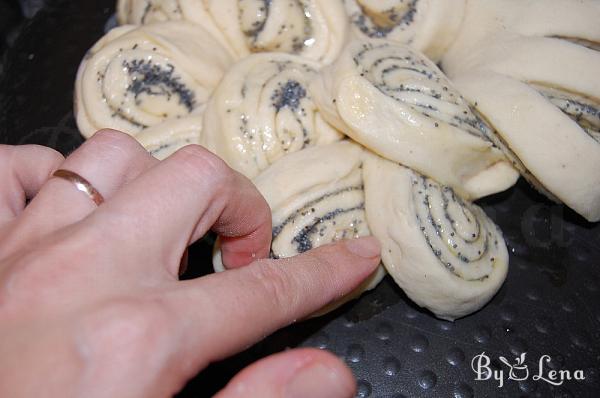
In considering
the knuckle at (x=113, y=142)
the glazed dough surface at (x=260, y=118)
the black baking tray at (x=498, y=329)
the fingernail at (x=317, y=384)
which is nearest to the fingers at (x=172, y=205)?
the knuckle at (x=113, y=142)

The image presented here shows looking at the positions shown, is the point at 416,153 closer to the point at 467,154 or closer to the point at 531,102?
the point at 467,154

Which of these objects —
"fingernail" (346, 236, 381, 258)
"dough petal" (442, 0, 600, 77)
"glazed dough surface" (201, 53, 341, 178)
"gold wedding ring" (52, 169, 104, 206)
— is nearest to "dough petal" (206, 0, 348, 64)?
"glazed dough surface" (201, 53, 341, 178)

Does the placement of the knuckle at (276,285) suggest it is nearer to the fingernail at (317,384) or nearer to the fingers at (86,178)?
the fingernail at (317,384)

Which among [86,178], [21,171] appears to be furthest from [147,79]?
[86,178]

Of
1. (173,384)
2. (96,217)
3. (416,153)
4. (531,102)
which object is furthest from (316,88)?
(173,384)

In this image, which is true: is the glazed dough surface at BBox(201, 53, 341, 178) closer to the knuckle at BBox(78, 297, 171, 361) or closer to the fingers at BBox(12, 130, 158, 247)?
the fingers at BBox(12, 130, 158, 247)

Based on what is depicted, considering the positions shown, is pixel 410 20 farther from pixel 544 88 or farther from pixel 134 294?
pixel 134 294

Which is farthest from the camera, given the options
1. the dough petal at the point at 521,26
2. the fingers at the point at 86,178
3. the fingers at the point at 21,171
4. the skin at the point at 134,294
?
the dough petal at the point at 521,26

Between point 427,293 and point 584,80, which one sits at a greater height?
point 584,80
